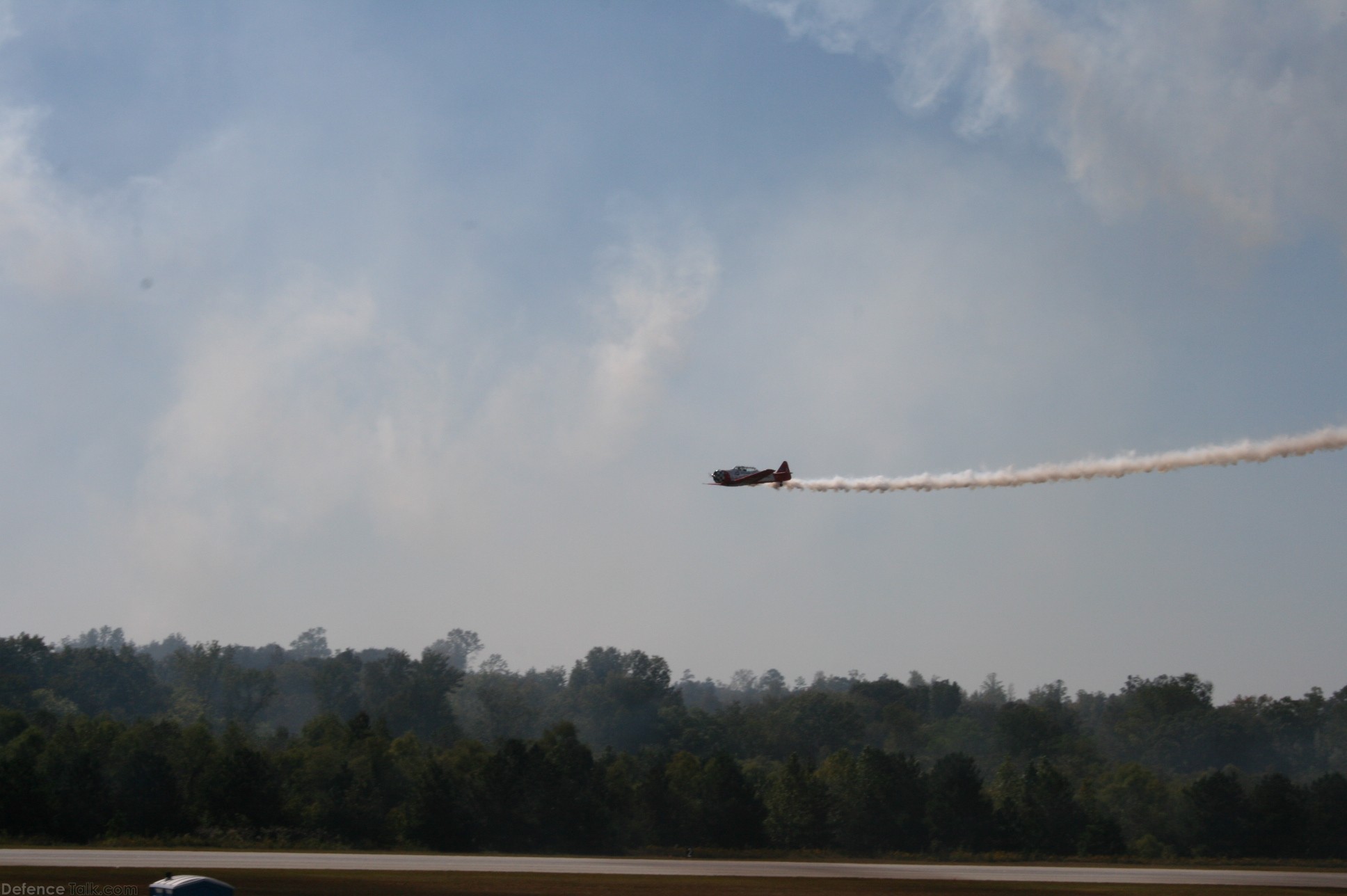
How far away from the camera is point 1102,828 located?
102438 millimetres

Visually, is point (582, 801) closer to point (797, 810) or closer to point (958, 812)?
point (797, 810)

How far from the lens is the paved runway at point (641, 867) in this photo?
227 ft

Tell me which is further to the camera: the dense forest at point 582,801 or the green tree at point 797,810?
the green tree at point 797,810

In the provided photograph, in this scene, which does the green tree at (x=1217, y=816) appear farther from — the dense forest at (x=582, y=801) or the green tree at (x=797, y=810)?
the green tree at (x=797, y=810)

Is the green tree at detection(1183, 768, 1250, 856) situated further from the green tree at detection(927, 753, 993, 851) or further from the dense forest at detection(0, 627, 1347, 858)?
the green tree at detection(927, 753, 993, 851)

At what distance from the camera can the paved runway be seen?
6925 centimetres

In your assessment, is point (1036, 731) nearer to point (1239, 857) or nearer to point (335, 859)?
point (1239, 857)

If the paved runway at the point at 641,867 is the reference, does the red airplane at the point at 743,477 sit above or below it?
above

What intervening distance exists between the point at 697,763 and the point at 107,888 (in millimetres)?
64162

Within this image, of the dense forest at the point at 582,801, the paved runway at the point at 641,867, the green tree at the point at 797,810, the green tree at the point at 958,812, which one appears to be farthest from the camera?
the green tree at the point at 958,812

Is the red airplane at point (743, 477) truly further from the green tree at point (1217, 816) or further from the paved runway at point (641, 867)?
the green tree at point (1217, 816)

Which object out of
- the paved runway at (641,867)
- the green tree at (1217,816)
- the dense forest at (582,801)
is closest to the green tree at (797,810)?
the dense forest at (582,801)

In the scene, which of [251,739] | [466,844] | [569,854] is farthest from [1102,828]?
[251,739]

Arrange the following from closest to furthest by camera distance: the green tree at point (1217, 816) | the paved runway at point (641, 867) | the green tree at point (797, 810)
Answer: the paved runway at point (641, 867) → the green tree at point (797, 810) → the green tree at point (1217, 816)
